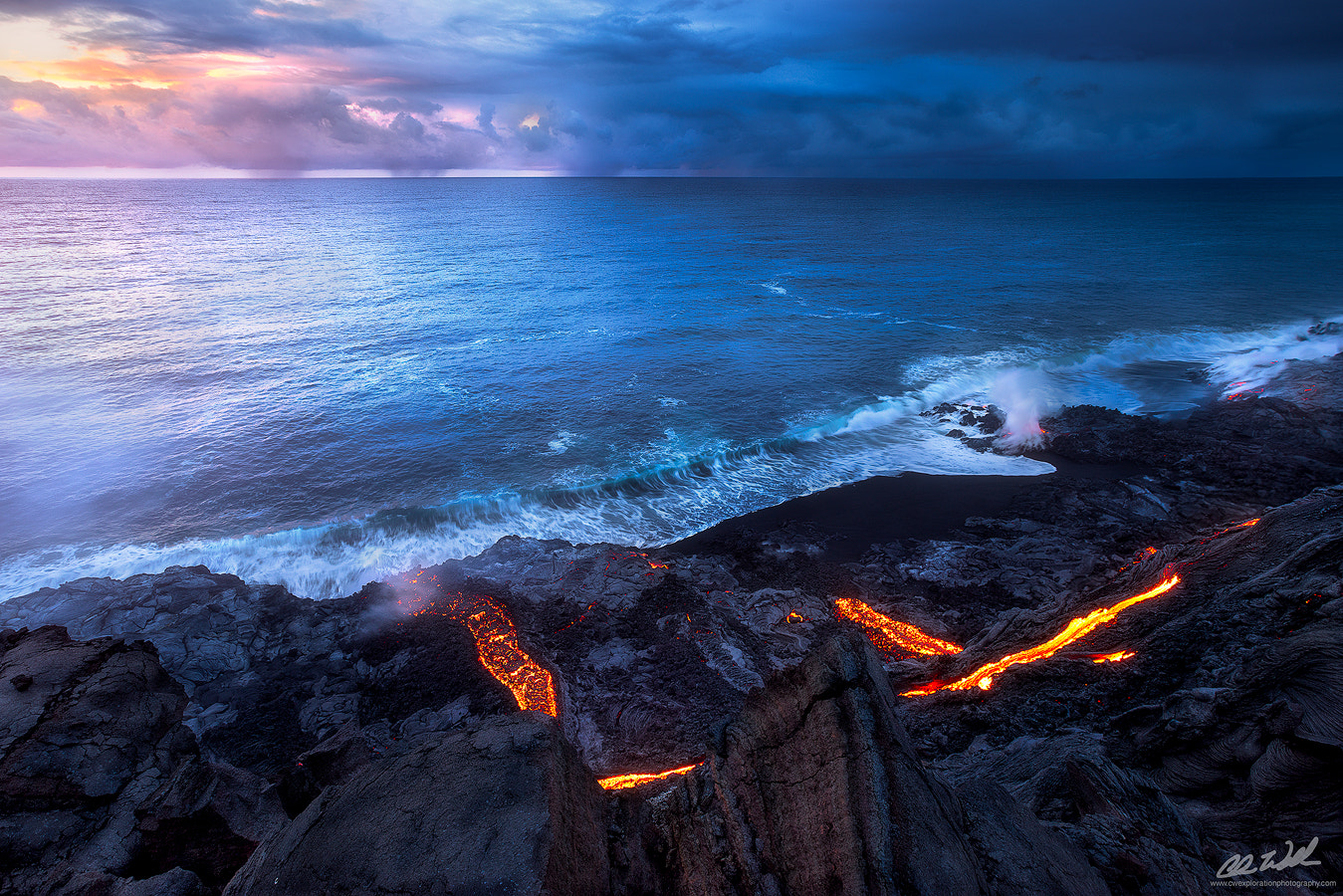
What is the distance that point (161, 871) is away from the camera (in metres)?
8.41

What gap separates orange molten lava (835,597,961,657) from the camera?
55.7ft

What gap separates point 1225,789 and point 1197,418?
29.5m

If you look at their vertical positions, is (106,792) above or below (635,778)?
above

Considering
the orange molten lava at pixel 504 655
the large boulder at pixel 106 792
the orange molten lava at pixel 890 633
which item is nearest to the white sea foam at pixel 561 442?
the orange molten lava at pixel 504 655

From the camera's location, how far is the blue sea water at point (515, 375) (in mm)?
24859

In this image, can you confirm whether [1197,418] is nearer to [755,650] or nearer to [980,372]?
[980,372]

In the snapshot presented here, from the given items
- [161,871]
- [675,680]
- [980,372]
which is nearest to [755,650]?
[675,680]

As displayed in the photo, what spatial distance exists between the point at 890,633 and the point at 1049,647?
4245 millimetres

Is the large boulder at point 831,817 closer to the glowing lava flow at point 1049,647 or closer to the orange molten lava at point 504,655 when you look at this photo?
the glowing lava flow at point 1049,647
